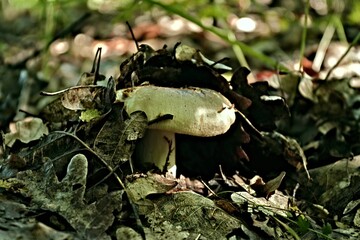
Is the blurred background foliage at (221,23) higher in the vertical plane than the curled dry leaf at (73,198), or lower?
lower

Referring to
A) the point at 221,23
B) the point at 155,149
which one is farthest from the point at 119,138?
the point at 221,23

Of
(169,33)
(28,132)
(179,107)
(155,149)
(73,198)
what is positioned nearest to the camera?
(73,198)

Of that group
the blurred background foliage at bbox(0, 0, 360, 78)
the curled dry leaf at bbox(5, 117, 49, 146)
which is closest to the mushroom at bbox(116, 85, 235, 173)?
the curled dry leaf at bbox(5, 117, 49, 146)

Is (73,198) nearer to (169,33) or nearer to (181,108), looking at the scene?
(181,108)

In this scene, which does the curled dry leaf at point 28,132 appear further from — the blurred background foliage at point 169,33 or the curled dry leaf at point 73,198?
the blurred background foliage at point 169,33

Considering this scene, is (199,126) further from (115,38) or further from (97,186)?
(115,38)

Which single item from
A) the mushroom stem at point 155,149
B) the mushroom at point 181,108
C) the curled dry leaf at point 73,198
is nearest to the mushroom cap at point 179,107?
the mushroom at point 181,108

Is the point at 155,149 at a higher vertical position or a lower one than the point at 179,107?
lower

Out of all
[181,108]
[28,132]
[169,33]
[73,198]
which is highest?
[181,108]
